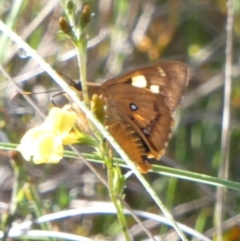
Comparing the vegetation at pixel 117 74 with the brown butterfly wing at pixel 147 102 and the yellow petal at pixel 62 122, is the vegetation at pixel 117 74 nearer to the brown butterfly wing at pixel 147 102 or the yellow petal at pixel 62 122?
the brown butterfly wing at pixel 147 102

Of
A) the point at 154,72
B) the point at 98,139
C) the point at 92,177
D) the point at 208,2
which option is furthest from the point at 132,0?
the point at 98,139

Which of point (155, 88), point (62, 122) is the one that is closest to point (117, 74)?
point (155, 88)

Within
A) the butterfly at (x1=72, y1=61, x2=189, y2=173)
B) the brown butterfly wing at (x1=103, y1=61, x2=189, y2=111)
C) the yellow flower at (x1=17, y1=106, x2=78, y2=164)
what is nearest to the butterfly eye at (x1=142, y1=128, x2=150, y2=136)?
the butterfly at (x1=72, y1=61, x2=189, y2=173)

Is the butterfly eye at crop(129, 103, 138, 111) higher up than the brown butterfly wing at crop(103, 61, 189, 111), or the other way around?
the brown butterfly wing at crop(103, 61, 189, 111)

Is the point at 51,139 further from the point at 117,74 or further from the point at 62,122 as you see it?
the point at 117,74

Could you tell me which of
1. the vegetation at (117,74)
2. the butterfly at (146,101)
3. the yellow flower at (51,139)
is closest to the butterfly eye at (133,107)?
the butterfly at (146,101)

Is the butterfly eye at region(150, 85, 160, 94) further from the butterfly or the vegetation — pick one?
the vegetation

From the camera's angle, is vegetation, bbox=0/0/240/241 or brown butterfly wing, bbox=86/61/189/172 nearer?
brown butterfly wing, bbox=86/61/189/172
